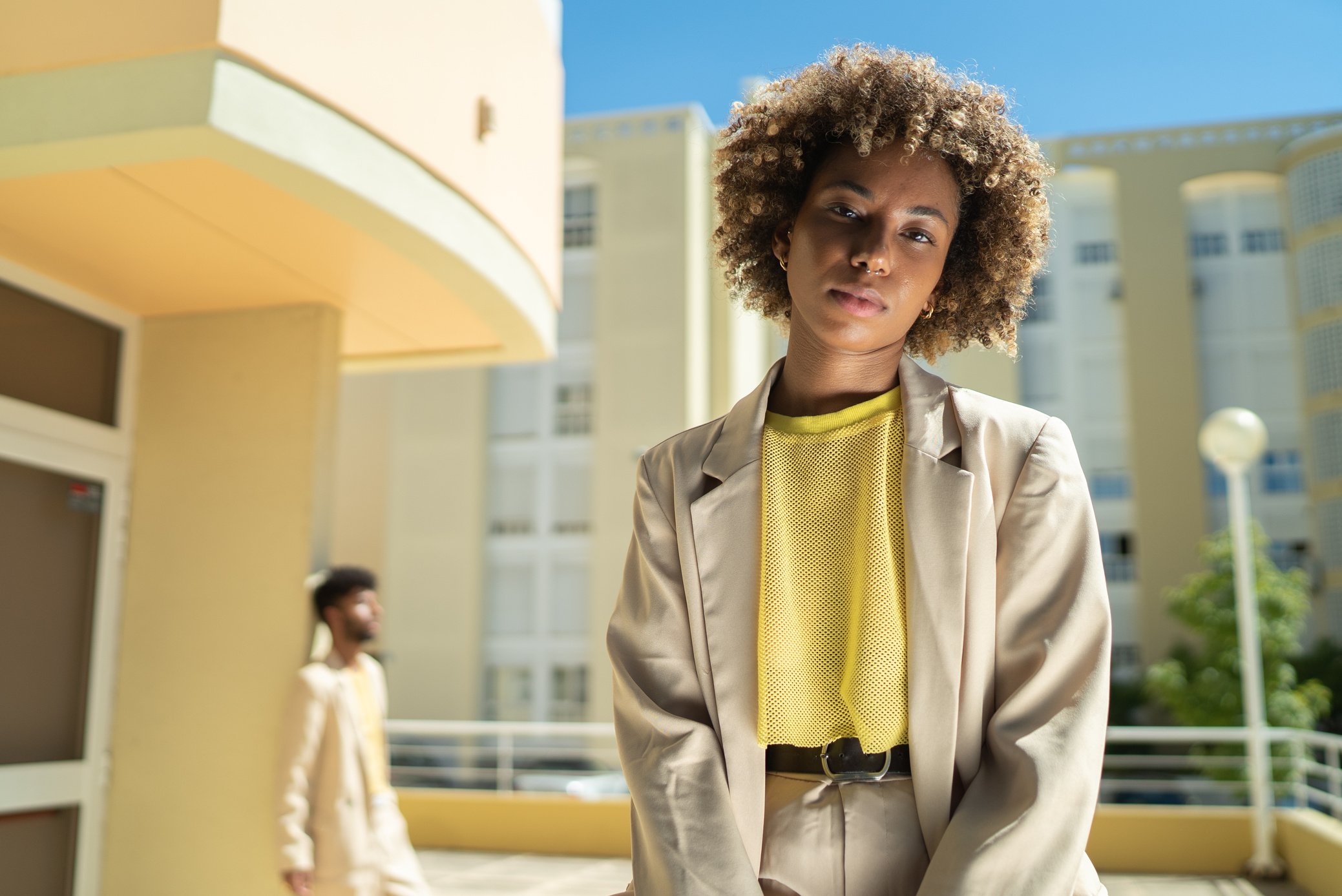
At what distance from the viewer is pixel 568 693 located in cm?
2356

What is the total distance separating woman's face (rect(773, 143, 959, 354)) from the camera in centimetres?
155

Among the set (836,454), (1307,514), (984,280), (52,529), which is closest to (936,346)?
(984,280)

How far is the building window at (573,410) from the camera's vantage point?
24.8m

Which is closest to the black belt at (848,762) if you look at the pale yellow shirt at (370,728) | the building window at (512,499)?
the pale yellow shirt at (370,728)

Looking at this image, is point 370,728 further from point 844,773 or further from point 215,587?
point 844,773

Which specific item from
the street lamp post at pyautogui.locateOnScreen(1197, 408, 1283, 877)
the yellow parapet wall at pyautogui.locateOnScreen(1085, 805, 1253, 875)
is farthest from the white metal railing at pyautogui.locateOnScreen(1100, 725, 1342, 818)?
the street lamp post at pyautogui.locateOnScreen(1197, 408, 1283, 877)

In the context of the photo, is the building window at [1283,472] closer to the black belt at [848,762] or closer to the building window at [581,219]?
the building window at [581,219]

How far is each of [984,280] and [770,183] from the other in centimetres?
35

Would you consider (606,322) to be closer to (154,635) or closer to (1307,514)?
(1307,514)

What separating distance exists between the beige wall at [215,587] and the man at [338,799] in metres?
0.49

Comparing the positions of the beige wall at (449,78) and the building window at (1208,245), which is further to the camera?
the building window at (1208,245)

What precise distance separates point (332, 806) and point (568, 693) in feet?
64.4

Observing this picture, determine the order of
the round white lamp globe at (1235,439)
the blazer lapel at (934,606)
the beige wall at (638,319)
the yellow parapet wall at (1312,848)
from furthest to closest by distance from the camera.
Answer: the beige wall at (638,319)
the round white lamp globe at (1235,439)
the yellow parapet wall at (1312,848)
the blazer lapel at (934,606)

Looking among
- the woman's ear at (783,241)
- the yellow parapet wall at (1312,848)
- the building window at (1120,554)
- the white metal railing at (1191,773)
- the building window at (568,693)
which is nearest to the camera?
the woman's ear at (783,241)
